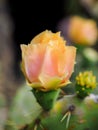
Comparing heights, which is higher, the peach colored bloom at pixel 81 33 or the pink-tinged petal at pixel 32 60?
the pink-tinged petal at pixel 32 60

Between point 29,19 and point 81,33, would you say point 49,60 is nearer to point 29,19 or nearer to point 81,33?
point 81,33

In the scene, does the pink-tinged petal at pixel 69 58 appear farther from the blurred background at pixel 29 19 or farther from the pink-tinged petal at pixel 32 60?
the blurred background at pixel 29 19

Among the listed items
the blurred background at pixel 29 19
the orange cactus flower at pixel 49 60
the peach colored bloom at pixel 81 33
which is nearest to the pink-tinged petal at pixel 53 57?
the orange cactus flower at pixel 49 60

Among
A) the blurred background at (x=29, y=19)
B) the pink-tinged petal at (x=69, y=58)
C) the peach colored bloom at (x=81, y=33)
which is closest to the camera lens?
the pink-tinged petal at (x=69, y=58)

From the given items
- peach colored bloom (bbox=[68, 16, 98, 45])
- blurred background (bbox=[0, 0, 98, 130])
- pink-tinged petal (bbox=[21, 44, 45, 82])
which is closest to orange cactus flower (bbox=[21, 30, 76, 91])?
pink-tinged petal (bbox=[21, 44, 45, 82])

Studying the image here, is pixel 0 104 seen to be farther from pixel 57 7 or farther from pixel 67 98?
pixel 57 7

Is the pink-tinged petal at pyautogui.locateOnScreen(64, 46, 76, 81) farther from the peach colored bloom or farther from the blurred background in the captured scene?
the blurred background

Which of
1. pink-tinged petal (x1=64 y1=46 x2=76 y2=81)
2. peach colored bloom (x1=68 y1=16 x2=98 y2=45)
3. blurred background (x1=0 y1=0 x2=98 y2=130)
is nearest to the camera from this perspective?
pink-tinged petal (x1=64 y1=46 x2=76 y2=81)
